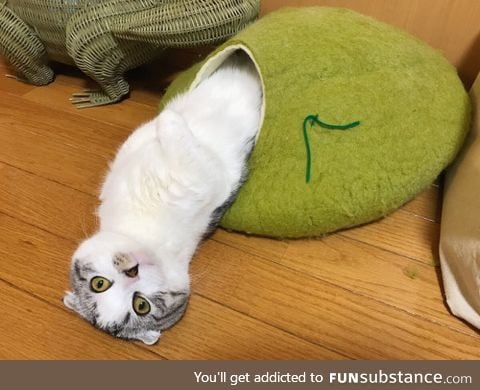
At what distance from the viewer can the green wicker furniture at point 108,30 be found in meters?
1.26

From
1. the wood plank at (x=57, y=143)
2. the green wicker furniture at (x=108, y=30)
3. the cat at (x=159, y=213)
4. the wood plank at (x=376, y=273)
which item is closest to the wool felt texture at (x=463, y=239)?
the wood plank at (x=376, y=273)

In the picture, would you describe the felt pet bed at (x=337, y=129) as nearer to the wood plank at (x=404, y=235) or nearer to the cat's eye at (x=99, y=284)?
the wood plank at (x=404, y=235)

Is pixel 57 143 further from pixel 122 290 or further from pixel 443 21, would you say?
pixel 443 21

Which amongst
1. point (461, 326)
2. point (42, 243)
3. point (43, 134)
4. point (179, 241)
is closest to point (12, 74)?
point (43, 134)

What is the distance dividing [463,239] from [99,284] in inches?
31.0

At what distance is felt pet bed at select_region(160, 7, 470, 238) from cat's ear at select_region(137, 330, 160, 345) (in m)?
0.33

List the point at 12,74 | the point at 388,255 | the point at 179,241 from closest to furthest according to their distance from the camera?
the point at 179,241
the point at 388,255
the point at 12,74

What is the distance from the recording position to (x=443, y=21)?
1.36m

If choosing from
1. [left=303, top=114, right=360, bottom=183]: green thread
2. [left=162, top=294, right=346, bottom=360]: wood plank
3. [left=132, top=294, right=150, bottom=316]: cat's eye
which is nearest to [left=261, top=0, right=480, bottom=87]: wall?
[left=303, top=114, right=360, bottom=183]: green thread

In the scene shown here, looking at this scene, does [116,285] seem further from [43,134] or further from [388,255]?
[43,134]

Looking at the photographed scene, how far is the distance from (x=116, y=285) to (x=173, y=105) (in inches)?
21.1

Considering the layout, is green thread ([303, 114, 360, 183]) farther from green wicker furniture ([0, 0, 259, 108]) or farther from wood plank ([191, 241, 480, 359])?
green wicker furniture ([0, 0, 259, 108])

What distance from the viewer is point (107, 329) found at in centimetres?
95

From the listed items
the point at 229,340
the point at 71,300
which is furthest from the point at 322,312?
the point at 71,300
